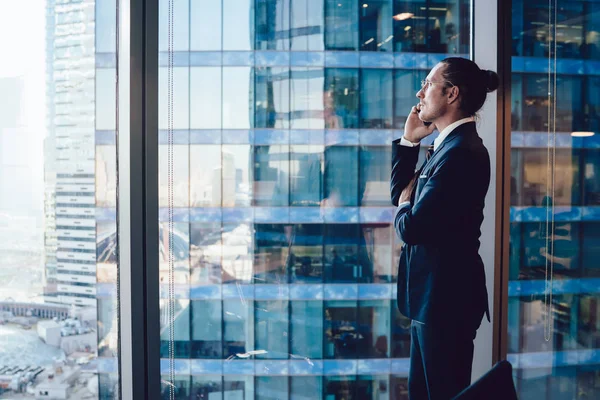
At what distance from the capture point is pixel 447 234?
1596 mm

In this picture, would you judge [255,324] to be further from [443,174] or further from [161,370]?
[443,174]

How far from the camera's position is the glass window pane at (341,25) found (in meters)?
2.05

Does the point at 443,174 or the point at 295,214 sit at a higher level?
the point at 443,174

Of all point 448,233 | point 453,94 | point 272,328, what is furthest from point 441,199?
point 272,328

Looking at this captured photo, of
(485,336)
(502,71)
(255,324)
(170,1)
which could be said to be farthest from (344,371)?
(170,1)

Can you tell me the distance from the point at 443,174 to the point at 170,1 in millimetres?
1193

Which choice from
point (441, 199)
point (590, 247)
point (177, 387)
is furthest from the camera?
point (590, 247)

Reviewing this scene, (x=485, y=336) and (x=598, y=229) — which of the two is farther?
(x=598, y=229)

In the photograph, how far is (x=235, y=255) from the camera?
201 cm

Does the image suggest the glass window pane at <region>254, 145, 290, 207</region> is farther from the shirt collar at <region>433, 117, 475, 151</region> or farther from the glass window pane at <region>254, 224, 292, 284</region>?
the shirt collar at <region>433, 117, 475, 151</region>

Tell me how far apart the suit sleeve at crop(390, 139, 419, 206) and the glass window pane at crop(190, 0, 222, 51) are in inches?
32.4

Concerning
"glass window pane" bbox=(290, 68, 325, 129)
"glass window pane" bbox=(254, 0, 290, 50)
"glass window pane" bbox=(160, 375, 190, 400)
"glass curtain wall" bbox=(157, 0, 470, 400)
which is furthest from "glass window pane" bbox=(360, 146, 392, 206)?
"glass window pane" bbox=(160, 375, 190, 400)

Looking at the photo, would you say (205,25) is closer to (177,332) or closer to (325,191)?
(325,191)

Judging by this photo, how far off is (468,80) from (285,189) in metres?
0.79
